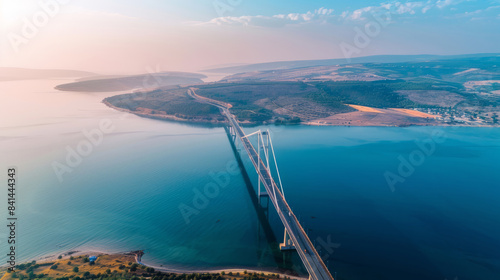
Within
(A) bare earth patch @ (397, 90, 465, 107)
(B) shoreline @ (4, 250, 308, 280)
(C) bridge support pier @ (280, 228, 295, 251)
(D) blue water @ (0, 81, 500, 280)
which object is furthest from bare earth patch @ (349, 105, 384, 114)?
A: (B) shoreline @ (4, 250, 308, 280)

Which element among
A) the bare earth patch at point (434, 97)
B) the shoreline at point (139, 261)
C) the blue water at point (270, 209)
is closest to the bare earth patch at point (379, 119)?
the bare earth patch at point (434, 97)

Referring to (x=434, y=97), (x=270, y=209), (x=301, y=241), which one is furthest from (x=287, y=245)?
(x=434, y=97)

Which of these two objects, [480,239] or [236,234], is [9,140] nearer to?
[236,234]

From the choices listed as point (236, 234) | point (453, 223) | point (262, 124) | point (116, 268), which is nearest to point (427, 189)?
point (453, 223)

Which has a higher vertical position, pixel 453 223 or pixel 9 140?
pixel 9 140

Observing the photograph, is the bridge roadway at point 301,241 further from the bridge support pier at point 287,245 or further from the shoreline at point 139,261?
the shoreline at point 139,261

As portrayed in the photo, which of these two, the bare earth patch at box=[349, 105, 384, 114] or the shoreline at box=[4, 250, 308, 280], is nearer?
the shoreline at box=[4, 250, 308, 280]

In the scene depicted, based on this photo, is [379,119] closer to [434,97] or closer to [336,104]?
→ [336,104]

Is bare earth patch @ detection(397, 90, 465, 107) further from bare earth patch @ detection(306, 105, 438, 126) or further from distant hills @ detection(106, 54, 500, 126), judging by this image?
bare earth patch @ detection(306, 105, 438, 126)
